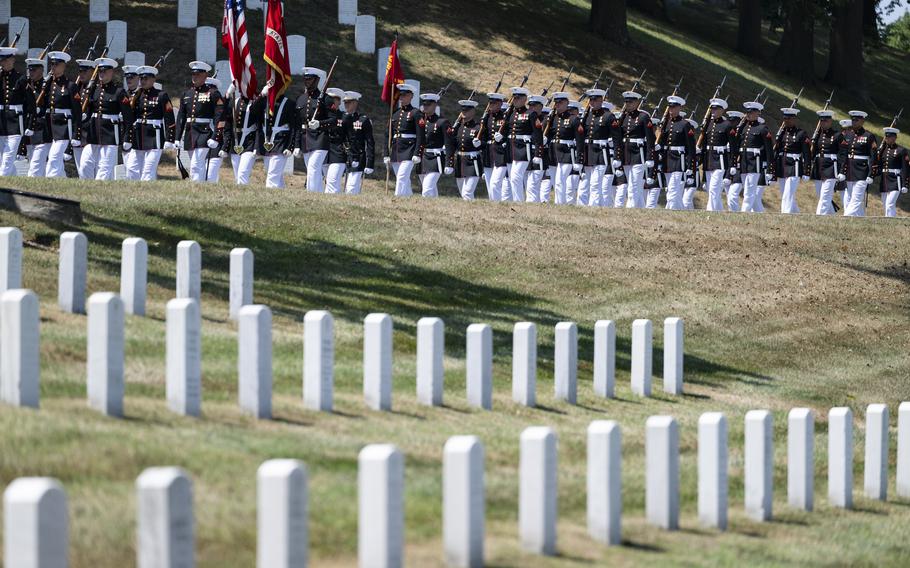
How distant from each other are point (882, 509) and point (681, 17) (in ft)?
135

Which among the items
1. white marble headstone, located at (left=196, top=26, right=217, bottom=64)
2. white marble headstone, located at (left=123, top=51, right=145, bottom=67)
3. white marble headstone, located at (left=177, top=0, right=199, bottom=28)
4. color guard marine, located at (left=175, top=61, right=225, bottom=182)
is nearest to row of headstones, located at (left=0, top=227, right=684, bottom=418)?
color guard marine, located at (left=175, top=61, right=225, bottom=182)

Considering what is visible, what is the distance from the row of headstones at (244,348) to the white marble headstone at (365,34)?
2118cm

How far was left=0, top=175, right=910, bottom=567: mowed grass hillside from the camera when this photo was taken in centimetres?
666

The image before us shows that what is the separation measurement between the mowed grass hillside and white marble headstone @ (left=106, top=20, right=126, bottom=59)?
11004 millimetres

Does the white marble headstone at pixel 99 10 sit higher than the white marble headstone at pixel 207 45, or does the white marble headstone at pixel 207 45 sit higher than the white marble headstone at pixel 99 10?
the white marble headstone at pixel 99 10

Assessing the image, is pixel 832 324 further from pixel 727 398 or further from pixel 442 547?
pixel 442 547

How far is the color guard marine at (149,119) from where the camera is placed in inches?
810

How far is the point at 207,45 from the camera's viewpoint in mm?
28234

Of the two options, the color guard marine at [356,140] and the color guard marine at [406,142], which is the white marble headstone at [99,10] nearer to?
the color guard marine at [406,142]

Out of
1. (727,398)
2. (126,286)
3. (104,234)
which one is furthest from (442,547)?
(104,234)

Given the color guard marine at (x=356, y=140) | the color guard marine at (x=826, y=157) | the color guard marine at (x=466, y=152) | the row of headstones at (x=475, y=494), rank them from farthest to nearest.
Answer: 1. the color guard marine at (x=826, y=157)
2. the color guard marine at (x=466, y=152)
3. the color guard marine at (x=356, y=140)
4. the row of headstones at (x=475, y=494)

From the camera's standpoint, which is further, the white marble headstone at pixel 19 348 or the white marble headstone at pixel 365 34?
the white marble headstone at pixel 365 34

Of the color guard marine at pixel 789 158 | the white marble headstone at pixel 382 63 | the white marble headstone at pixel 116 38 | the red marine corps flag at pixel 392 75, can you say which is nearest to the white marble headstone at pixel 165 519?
the red marine corps flag at pixel 392 75

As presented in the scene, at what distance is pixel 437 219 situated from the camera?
17.4 meters
